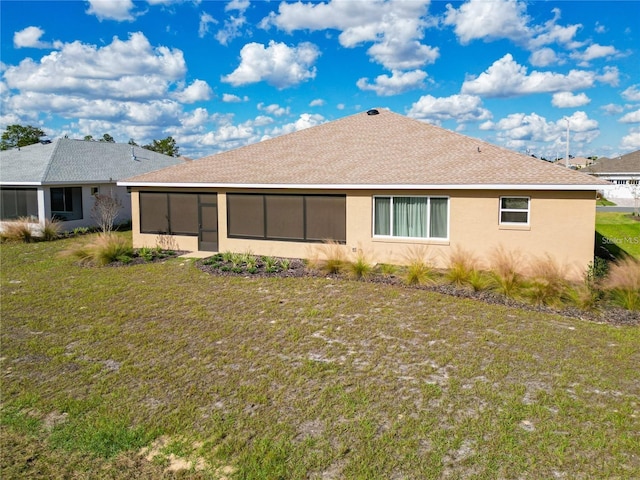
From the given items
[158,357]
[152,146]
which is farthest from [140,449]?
[152,146]

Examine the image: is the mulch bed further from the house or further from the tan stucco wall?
the house

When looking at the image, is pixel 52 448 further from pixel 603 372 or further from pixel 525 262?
pixel 525 262

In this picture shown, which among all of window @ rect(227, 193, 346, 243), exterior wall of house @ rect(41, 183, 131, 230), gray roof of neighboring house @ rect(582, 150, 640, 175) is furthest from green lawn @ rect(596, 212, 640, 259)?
exterior wall of house @ rect(41, 183, 131, 230)

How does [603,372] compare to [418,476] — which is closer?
[418,476]

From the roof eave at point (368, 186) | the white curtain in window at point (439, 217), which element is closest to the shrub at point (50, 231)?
the roof eave at point (368, 186)

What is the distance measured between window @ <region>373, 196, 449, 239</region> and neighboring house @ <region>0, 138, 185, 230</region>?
54.8ft

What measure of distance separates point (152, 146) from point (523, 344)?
73955 mm

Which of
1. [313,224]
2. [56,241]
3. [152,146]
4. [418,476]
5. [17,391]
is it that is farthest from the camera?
[152,146]

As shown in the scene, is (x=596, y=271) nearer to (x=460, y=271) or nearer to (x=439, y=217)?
(x=460, y=271)

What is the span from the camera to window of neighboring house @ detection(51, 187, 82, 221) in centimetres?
2470

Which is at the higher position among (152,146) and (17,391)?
(152,146)

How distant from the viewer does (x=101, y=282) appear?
13.5 metres

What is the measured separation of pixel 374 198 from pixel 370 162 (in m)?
1.91

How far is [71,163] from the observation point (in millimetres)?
27000
